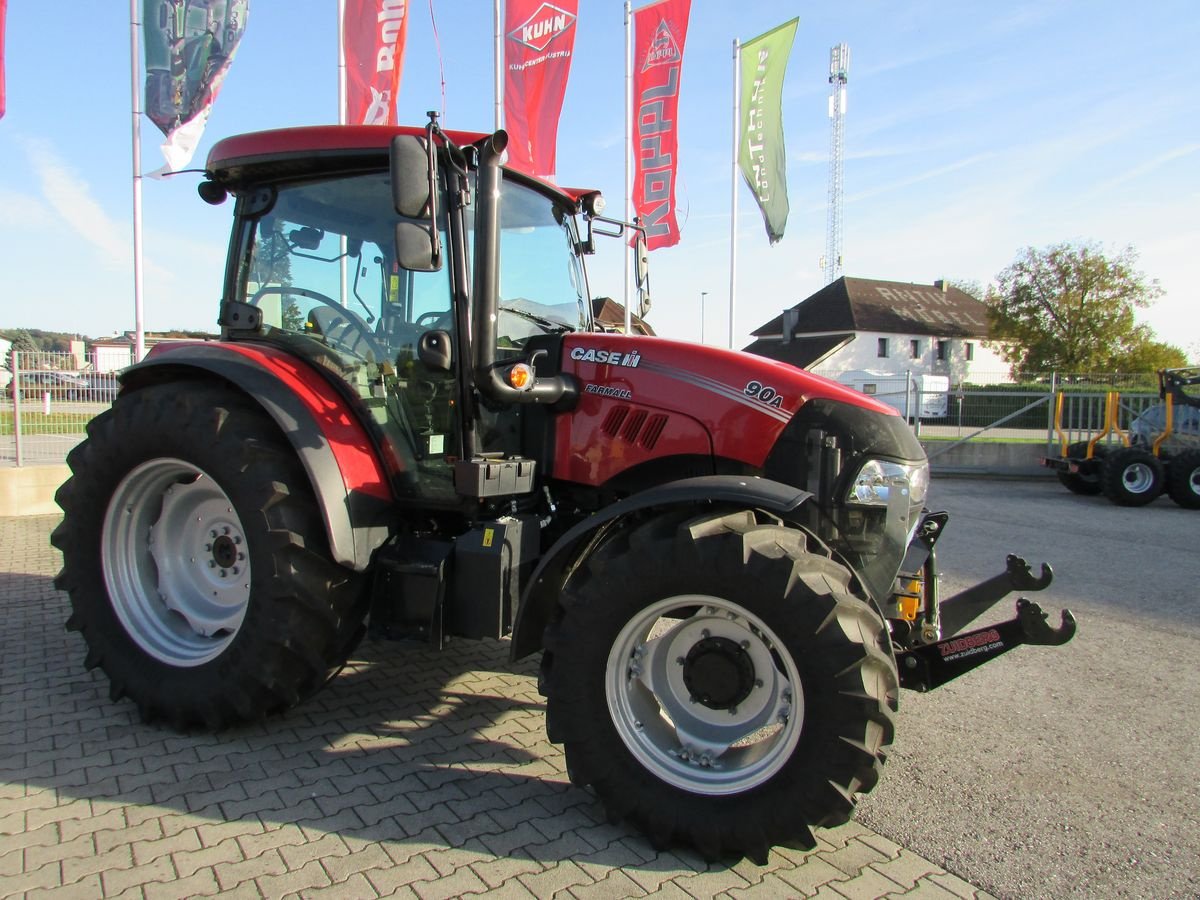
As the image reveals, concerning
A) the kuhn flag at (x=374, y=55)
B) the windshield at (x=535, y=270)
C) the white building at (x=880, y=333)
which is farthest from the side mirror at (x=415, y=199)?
the white building at (x=880, y=333)

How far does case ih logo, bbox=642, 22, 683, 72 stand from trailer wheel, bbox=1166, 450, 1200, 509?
955 centimetres

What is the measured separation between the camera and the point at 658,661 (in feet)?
9.91

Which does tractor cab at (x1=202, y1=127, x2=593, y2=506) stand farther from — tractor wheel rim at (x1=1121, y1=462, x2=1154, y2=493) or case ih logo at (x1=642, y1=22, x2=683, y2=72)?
tractor wheel rim at (x1=1121, y1=462, x2=1154, y2=493)

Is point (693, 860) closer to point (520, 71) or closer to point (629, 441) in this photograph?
point (629, 441)

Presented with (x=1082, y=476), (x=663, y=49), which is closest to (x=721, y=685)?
(x=663, y=49)

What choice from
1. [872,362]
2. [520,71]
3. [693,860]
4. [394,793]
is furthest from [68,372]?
[872,362]

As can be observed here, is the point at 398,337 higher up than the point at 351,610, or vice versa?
the point at 398,337

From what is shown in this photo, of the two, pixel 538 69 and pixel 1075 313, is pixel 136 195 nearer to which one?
pixel 538 69

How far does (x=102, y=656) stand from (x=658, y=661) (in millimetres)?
2613

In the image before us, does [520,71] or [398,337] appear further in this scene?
[520,71]

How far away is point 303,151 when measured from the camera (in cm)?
364

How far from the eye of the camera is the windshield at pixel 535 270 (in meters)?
3.76

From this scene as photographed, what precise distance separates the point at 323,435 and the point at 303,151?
4.22 feet

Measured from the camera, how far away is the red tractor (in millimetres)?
2727
